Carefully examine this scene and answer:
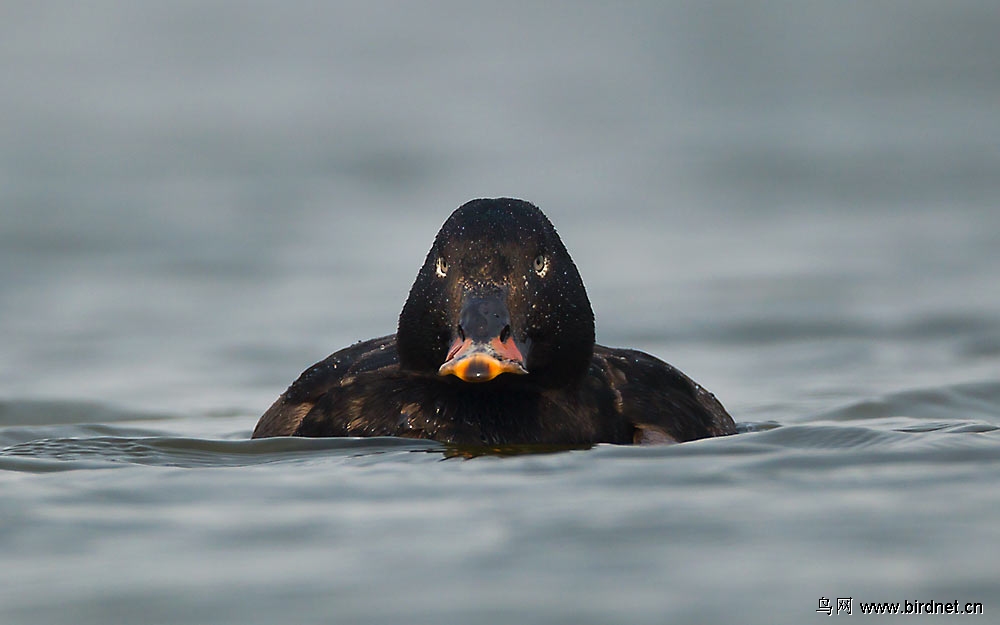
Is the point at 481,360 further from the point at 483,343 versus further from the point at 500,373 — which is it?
the point at 500,373

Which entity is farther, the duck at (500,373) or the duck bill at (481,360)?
the duck at (500,373)

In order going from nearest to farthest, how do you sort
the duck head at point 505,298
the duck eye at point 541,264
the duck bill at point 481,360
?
the duck bill at point 481,360, the duck head at point 505,298, the duck eye at point 541,264

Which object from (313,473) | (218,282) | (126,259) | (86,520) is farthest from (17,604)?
(126,259)

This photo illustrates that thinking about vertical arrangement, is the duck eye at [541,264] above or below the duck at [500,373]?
above

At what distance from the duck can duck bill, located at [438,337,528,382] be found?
0.37 feet

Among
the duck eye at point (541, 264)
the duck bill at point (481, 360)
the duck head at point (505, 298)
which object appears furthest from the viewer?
the duck eye at point (541, 264)

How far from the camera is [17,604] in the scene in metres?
5.56

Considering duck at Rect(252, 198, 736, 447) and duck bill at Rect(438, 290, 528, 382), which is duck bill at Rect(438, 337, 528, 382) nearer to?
duck bill at Rect(438, 290, 528, 382)

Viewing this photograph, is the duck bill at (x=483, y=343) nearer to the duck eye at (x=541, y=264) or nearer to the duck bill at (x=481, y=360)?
the duck bill at (x=481, y=360)

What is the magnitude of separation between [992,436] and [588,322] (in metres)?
1.81

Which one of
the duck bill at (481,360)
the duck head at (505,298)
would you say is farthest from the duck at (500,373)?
the duck bill at (481,360)

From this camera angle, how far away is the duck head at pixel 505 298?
7.84 m

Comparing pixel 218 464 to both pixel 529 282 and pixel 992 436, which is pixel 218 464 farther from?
pixel 992 436

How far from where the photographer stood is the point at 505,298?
25.7 ft
